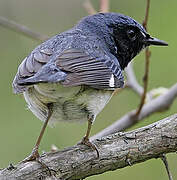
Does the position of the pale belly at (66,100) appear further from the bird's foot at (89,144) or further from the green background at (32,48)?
the green background at (32,48)

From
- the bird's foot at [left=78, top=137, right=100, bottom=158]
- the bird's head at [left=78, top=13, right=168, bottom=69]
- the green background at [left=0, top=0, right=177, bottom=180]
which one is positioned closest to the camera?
the bird's foot at [left=78, top=137, right=100, bottom=158]

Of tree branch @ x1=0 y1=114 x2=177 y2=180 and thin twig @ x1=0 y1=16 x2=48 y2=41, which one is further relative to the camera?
thin twig @ x1=0 y1=16 x2=48 y2=41

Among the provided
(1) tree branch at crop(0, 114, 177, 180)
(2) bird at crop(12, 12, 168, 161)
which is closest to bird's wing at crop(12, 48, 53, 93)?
(2) bird at crop(12, 12, 168, 161)

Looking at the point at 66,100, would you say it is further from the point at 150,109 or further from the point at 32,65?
the point at 150,109

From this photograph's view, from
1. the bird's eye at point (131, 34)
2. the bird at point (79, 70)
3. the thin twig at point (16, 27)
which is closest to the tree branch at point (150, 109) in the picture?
the bird at point (79, 70)

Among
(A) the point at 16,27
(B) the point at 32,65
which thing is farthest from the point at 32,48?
(B) the point at 32,65

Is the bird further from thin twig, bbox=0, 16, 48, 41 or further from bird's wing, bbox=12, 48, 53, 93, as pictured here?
thin twig, bbox=0, 16, 48, 41

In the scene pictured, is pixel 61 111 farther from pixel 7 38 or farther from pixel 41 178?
pixel 7 38

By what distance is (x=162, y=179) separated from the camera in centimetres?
646

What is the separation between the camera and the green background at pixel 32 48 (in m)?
6.60

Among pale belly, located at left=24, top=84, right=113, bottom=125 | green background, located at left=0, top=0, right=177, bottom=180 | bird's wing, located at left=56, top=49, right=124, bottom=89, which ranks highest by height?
bird's wing, located at left=56, top=49, right=124, bottom=89

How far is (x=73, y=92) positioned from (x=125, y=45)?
3.89ft

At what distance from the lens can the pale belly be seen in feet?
13.2

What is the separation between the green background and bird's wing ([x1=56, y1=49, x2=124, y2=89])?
6.04 ft
